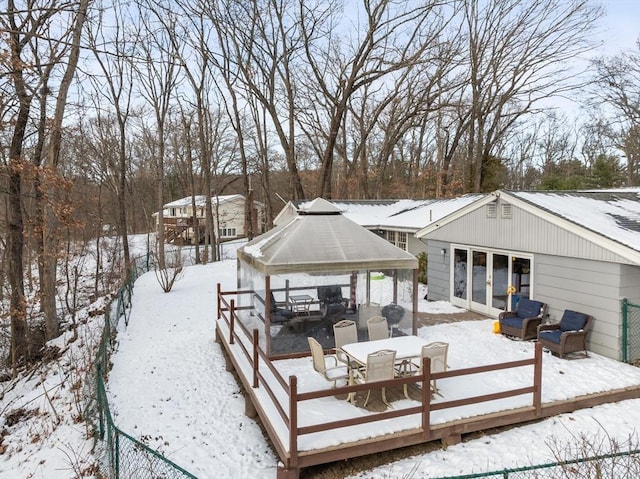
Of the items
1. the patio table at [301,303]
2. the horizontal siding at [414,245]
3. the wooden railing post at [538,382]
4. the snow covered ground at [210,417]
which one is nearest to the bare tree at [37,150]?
the snow covered ground at [210,417]

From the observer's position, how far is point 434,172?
31.9m

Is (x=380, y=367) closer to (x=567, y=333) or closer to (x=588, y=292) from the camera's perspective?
(x=567, y=333)

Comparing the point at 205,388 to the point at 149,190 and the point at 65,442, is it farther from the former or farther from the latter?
the point at 149,190

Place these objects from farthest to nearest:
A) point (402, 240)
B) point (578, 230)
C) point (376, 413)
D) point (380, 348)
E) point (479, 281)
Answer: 1. point (402, 240)
2. point (479, 281)
3. point (578, 230)
4. point (380, 348)
5. point (376, 413)

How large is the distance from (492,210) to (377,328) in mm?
4934

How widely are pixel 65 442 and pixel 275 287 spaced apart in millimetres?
4402

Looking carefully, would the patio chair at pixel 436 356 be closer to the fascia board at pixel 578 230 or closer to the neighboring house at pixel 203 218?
the fascia board at pixel 578 230

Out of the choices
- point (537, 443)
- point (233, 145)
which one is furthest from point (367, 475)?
point (233, 145)

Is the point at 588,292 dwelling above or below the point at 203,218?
below

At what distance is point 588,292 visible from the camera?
855 cm

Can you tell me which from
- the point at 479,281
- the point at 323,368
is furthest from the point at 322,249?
the point at 479,281

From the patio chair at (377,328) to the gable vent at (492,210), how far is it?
4626mm

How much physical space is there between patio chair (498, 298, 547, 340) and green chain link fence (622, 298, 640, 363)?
5.18ft

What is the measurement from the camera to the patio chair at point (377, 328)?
27.2 feet
